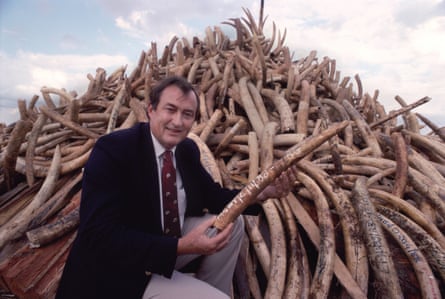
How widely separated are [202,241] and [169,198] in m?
0.34

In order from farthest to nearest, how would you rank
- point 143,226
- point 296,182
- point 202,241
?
1. point 296,182
2. point 143,226
3. point 202,241

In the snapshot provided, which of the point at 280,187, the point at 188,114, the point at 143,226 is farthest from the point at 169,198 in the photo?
the point at 280,187

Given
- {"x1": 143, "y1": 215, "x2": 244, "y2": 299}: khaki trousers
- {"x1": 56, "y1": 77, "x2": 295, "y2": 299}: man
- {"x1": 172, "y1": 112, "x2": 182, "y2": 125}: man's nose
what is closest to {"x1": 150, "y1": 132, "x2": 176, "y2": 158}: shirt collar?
{"x1": 56, "y1": 77, "x2": 295, "y2": 299}: man

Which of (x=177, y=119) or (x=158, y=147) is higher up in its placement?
(x=177, y=119)

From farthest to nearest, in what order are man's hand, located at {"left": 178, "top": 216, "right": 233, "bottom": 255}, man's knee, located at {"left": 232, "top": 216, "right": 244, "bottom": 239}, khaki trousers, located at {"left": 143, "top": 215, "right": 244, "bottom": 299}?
man's knee, located at {"left": 232, "top": 216, "right": 244, "bottom": 239}
khaki trousers, located at {"left": 143, "top": 215, "right": 244, "bottom": 299}
man's hand, located at {"left": 178, "top": 216, "right": 233, "bottom": 255}

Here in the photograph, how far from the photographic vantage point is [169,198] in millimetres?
1362

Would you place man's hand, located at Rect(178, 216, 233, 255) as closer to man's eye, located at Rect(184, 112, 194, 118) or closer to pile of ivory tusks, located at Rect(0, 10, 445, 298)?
pile of ivory tusks, located at Rect(0, 10, 445, 298)

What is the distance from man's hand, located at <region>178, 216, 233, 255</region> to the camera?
1086 mm

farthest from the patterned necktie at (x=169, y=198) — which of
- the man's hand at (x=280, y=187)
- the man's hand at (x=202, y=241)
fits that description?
the man's hand at (x=280, y=187)

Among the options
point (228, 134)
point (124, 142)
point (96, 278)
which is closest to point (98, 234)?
point (96, 278)

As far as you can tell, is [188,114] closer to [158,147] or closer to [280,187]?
[158,147]

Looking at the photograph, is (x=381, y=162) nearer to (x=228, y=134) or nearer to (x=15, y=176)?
(x=228, y=134)

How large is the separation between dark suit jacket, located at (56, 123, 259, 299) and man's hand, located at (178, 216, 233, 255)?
4 cm

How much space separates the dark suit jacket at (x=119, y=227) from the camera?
3.61ft
